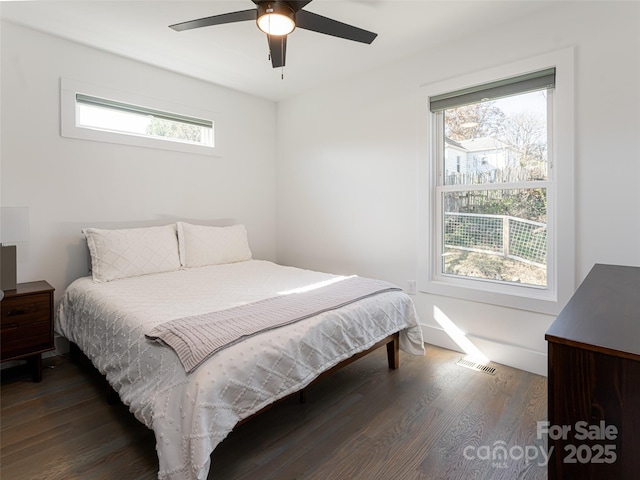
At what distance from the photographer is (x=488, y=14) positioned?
2.45 m

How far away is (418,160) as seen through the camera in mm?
3049

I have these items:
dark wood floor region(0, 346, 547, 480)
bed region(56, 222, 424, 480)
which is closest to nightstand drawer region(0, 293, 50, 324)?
bed region(56, 222, 424, 480)

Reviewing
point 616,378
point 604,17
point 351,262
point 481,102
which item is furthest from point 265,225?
point 616,378

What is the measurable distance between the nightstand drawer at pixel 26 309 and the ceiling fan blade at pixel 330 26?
2530 mm

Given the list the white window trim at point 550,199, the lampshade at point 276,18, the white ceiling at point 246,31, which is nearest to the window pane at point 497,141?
the white window trim at point 550,199

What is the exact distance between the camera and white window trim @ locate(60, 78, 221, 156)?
2.84m

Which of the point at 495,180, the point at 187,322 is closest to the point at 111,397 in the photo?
the point at 187,322

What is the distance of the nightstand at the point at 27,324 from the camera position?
2.26 m

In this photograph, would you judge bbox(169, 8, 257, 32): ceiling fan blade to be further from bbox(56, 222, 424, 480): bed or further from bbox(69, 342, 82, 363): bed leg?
bbox(69, 342, 82, 363): bed leg

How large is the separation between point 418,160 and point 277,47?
156cm

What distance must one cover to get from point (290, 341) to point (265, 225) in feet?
9.35

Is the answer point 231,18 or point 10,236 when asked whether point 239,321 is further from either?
point 10,236

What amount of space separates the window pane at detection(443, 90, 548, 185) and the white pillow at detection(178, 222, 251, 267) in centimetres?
217

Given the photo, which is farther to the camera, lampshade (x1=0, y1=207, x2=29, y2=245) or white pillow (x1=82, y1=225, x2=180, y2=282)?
white pillow (x1=82, y1=225, x2=180, y2=282)
